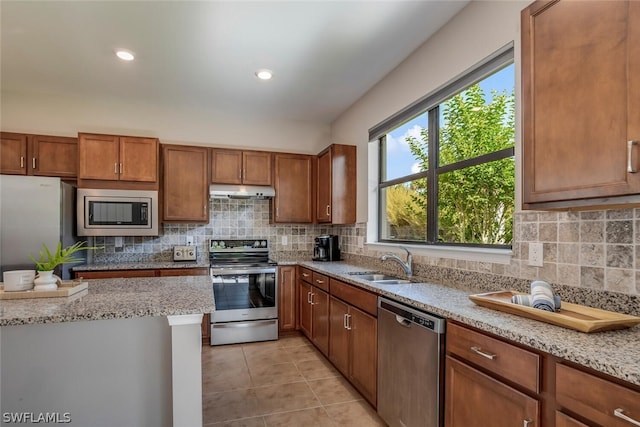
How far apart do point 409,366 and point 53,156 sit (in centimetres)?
404

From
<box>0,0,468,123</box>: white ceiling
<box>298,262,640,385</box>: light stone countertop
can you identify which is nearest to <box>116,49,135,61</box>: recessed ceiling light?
<box>0,0,468,123</box>: white ceiling

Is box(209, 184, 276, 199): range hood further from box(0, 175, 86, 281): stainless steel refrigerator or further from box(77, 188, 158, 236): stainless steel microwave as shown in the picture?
box(0, 175, 86, 281): stainless steel refrigerator

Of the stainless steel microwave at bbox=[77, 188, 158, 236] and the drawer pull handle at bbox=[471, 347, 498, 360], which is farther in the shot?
the stainless steel microwave at bbox=[77, 188, 158, 236]

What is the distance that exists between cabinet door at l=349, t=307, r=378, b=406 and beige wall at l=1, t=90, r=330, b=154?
109 inches

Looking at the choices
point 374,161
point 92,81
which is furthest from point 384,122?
point 92,81

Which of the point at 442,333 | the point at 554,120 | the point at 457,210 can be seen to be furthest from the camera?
the point at 457,210

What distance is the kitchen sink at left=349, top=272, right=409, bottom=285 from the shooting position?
2654mm

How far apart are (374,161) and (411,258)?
1.29m

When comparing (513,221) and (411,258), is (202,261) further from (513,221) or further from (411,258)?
(513,221)

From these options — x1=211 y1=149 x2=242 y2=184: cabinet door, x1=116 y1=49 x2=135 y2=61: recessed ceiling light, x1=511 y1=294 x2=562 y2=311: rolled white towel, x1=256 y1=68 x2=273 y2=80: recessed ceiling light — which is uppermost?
x1=116 y1=49 x2=135 y2=61: recessed ceiling light

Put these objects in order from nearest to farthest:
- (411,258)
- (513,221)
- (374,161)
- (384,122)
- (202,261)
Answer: (513,221)
(411,258)
(384,122)
(374,161)
(202,261)

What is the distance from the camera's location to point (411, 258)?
2.74m

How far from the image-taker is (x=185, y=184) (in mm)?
3939

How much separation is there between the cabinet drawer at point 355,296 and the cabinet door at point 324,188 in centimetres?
113
